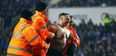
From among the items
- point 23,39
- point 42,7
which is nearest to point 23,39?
point 23,39

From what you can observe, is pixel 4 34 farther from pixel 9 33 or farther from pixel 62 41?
pixel 62 41

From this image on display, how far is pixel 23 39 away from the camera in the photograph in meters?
12.6

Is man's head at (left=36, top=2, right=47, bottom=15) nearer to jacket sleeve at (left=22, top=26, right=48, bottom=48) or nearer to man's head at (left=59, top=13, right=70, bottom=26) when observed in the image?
man's head at (left=59, top=13, right=70, bottom=26)

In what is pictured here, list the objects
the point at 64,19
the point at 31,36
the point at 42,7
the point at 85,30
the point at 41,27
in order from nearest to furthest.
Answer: the point at 31,36, the point at 41,27, the point at 42,7, the point at 64,19, the point at 85,30

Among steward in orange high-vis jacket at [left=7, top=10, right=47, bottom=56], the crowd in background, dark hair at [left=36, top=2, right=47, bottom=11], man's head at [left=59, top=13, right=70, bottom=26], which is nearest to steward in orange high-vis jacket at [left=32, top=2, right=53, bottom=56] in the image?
dark hair at [left=36, top=2, right=47, bottom=11]

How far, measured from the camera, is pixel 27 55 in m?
12.7

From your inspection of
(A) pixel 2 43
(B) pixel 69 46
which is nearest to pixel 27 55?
(B) pixel 69 46

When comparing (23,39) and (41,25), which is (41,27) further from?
(23,39)

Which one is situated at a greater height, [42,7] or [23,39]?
[42,7]

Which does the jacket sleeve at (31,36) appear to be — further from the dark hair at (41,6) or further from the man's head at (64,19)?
the man's head at (64,19)

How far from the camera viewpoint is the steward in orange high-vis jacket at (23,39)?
12.5 metres

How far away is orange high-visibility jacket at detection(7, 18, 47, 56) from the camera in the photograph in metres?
12.5

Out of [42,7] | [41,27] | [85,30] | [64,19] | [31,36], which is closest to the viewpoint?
[31,36]

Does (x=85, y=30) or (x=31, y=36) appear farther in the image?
(x=85, y=30)
